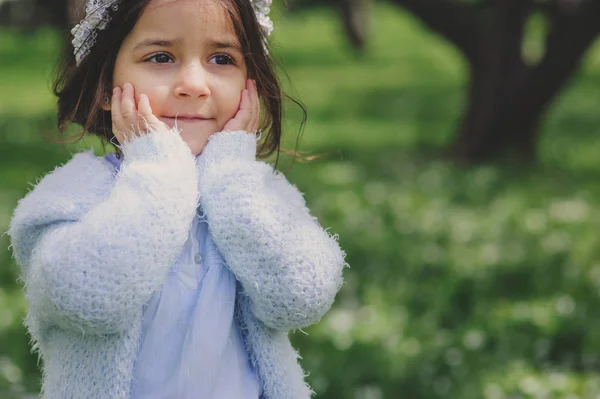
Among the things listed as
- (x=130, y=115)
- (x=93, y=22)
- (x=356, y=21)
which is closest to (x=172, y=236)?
(x=130, y=115)

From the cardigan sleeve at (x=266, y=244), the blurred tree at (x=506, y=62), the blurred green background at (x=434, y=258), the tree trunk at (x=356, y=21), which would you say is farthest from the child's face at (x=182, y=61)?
the tree trunk at (x=356, y=21)

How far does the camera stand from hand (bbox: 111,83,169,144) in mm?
1916

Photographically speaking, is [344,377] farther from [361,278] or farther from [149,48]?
[149,48]

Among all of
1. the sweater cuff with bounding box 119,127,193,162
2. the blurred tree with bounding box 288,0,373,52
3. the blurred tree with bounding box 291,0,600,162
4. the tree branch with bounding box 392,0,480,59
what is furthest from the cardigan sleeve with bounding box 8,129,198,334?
the blurred tree with bounding box 288,0,373,52

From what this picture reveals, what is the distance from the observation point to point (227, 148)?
198cm

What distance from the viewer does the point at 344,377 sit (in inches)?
155

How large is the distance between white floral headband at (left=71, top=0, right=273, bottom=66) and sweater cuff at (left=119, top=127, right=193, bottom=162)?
0.27 metres

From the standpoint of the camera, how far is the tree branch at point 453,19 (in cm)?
909

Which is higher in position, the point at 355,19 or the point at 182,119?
the point at 182,119

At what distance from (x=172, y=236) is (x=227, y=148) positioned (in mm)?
266

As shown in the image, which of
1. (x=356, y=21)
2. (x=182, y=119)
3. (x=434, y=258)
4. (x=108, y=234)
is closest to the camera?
(x=108, y=234)

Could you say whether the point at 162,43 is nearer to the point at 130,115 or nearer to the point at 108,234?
the point at 130,115

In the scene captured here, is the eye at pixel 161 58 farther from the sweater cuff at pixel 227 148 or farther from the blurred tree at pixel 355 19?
the blurred tree at pixel 355 19

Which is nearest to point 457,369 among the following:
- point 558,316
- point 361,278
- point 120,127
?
point 558,316
